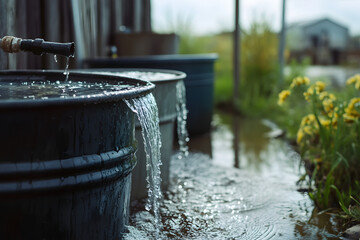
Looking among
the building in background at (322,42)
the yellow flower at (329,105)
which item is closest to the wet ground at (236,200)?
the yellow flower at (329,105)

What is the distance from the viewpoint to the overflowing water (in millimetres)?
2102

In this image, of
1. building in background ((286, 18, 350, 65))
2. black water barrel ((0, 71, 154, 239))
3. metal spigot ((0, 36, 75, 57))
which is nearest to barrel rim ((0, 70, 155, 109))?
black water barrel ((0, 71, 154, 239))

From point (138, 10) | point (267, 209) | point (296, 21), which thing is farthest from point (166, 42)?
point (296, 21)

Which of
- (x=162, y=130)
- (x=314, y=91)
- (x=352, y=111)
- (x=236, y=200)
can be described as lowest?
(x=236, y=200)

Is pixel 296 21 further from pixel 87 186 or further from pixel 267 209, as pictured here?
pixel 87 186

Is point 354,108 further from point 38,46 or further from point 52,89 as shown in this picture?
point 38,46

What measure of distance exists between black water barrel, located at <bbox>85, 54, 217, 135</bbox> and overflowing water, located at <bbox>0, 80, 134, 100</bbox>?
1972 mm

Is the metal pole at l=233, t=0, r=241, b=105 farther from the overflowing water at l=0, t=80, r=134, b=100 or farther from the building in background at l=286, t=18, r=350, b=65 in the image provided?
the building in background at l=286, t=18, r=350, b=65

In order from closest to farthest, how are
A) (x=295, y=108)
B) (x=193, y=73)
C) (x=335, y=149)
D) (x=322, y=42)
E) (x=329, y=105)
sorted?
(x=335, y=149)
(x=329, y=105)
(x=193, y=73)
(x=295, y=108)
(x=322, y=42)

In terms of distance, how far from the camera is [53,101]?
1731mm

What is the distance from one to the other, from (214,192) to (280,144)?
6.33 ft

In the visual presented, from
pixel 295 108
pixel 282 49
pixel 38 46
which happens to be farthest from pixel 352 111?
pixel 282 49

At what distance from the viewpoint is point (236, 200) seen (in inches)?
136

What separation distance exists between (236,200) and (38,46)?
1909mm
